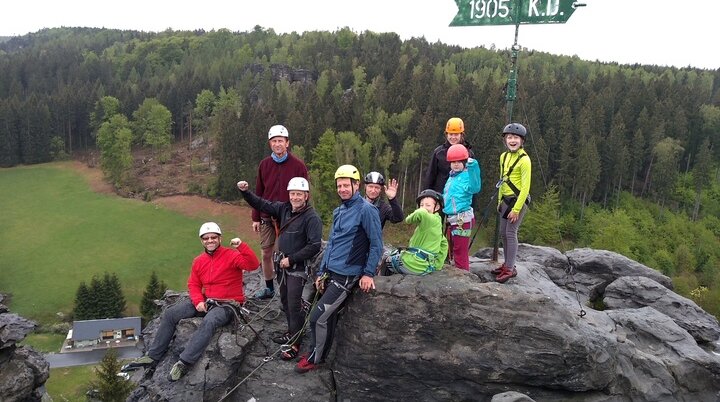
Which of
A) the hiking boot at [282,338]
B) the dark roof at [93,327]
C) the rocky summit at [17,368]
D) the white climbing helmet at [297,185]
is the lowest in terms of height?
Result: the dark roof at [93,327]

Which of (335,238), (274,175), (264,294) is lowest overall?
(264,294)

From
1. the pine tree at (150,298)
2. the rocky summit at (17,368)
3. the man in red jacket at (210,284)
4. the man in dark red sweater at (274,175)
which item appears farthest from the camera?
the pine tree at (150,298)

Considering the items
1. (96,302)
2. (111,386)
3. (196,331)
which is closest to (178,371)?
(196,331)

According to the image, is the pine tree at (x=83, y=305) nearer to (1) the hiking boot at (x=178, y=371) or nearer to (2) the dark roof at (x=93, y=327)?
(2) the dark roof at (x=93, y=327)

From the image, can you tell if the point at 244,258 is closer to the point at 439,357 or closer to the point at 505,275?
the point at 439,357

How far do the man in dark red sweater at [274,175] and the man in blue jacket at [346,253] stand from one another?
6.01 ft

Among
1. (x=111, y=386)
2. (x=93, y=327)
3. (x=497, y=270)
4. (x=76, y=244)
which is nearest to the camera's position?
(x=497, y=270)

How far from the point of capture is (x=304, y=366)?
369 inches

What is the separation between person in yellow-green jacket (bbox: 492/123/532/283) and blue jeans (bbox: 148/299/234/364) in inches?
244

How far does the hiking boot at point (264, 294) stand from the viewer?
11758 millimetres

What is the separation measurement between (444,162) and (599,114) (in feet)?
239

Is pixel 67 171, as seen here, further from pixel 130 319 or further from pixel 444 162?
pixel 444 162

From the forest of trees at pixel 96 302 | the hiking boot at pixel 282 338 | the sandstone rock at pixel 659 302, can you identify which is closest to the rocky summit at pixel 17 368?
the hiking boot at pixel 282 338

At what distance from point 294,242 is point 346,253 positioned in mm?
1198
